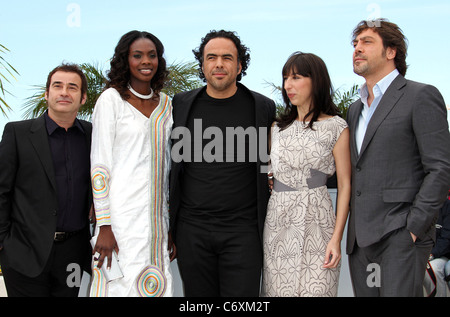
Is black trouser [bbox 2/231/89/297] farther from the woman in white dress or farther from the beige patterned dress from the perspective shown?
the beige patterned dress

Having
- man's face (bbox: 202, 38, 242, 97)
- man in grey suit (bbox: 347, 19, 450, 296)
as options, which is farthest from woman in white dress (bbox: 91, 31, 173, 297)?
man in grey suit (bbox: 347, 19, 450, 296)

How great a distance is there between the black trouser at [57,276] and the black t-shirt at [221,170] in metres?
0.70

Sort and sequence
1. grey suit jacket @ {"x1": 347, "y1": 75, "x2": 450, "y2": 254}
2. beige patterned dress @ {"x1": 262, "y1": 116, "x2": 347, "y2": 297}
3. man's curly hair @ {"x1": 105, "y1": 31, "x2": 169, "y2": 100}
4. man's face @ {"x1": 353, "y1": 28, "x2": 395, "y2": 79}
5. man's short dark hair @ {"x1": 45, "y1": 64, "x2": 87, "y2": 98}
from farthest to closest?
man's short dark hair @ {"x1": 45, "y1": 64, "x2": 87, "y2": 98}
man's curly hair @ {"x1": 105, "y1": 31, "x2": 169, "y2": 100}
man's face @ {"x1": 353, "y1": 28, "x2": 395, "y2": 79}
beige patterned dress @ {"x1": 262, "y1": 116, "x2": 347, "y2": 297}
grey suit jacket @ {"x1": 347, "y1": 75, "x2": 450, "y2": 254}

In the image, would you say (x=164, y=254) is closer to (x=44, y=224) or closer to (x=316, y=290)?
(x=44, y=224)

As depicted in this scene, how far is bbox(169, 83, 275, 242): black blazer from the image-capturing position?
9.56 ft

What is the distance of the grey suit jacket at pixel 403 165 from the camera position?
2.54m

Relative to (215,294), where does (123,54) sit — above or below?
above

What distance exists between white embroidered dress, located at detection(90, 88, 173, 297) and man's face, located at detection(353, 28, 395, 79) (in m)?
1.30

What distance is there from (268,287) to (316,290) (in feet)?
0.95

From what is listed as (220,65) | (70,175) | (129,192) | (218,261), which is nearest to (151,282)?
(218,261)

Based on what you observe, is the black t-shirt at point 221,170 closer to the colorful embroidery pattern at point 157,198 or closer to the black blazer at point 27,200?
the colorful embroidery pattern at point 157,198

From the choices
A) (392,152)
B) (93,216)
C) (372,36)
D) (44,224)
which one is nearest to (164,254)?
(93,216)

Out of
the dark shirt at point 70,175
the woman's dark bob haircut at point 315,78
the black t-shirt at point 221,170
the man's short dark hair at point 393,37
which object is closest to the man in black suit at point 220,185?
the black t-shirt at point 221,170
